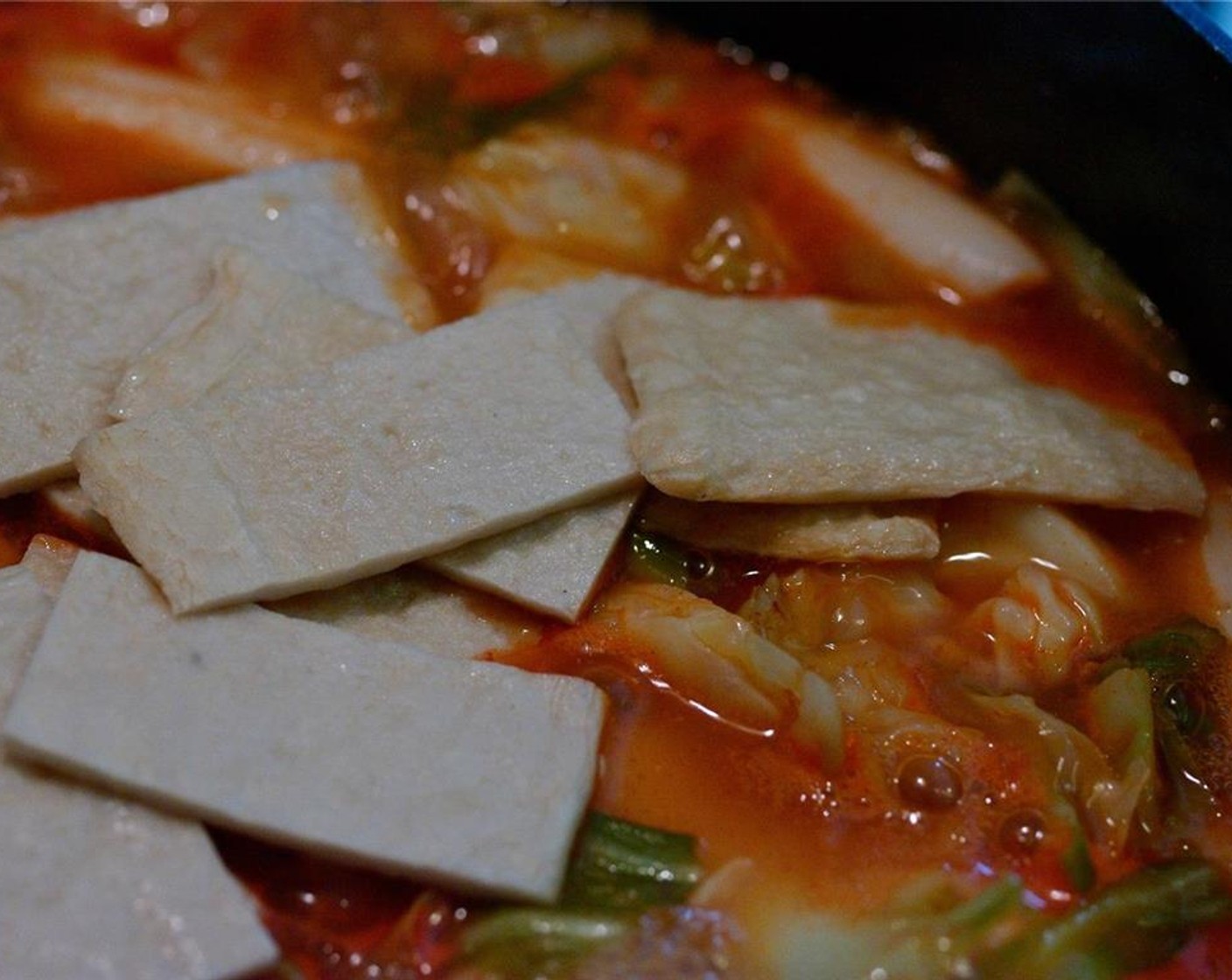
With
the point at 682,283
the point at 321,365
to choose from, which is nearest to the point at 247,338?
the point at 321,365

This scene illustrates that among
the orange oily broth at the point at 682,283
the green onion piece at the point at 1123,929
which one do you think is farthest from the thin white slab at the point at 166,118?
the green onion piece at the point at 1123,929

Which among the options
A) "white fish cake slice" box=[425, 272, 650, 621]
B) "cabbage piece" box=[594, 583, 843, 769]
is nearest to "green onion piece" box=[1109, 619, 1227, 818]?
→ "cabbage piece" box=[594, 583, 843, 769]

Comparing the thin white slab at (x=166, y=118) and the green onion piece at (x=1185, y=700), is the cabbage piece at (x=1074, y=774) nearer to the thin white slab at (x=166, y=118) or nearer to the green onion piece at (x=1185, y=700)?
the green onion piece at (x=1185, y=700)

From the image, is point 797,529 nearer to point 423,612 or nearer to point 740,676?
point 740,676

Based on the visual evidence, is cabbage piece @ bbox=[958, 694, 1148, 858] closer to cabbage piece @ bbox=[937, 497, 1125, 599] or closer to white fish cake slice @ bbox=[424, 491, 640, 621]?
cabbage piece @ bbox=[937, 497, 1125, 599]

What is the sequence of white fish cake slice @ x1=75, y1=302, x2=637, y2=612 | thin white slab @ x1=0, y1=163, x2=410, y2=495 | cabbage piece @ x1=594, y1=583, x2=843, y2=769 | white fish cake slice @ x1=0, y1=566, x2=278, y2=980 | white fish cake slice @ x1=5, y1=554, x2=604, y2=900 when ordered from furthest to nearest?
1. thin white slab @ x1=0, y1=163, x2=410, y2=495
2. cabbage piece @ x1=594, y1=583, x2=843, y2=769
3. white fish cake slice @ x1=75, y1=302, x2=637, y2=612
4. white fish cake slice @ x1=5, y1=554, x2=604, y2=900
5. white fish cake slice @ x1=0, y1=566, x2=278, y2=980
